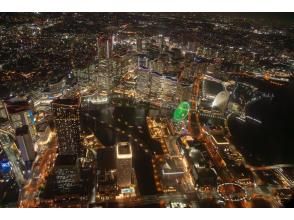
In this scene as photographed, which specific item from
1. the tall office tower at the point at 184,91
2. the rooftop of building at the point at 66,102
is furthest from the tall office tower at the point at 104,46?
the tall office tower at the point at 184,91

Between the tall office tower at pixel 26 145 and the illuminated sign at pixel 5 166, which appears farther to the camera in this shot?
the tall office tower at pixel 26 145

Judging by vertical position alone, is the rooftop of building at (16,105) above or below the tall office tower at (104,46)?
below

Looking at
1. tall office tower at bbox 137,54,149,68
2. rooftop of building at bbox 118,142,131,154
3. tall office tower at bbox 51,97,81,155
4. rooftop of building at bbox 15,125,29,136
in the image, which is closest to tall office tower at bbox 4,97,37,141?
rooftop of building at bbox 15,125,29,136

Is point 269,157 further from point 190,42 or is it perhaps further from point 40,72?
point 40,72

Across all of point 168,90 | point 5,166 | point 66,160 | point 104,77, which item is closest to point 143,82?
point 168,90

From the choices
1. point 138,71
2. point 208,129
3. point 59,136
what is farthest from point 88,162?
point 138,71

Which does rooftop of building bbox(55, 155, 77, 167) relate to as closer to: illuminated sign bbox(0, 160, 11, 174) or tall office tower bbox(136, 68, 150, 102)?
illuminated sign bbox(0, 160, 11, 174)

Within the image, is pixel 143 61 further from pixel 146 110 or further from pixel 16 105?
pixel 16 105

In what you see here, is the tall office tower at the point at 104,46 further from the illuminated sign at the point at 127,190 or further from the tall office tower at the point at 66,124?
the illuminated sign at the point at 127,190
